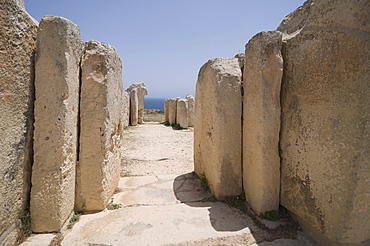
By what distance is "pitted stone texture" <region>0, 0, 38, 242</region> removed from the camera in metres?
1.80

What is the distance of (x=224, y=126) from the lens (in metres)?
2.91

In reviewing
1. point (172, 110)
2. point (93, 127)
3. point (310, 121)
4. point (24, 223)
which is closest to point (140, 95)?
point (172, 110)

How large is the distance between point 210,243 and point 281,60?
7.53 ft

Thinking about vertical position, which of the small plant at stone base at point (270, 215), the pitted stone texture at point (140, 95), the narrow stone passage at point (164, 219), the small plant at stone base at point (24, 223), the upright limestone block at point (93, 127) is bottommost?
the narrow stone passage at point (164, 219)

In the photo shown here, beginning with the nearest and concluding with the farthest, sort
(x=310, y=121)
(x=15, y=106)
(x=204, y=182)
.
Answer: (x=15, y=106) → (x=310, y=121) → (x=204, y=182)

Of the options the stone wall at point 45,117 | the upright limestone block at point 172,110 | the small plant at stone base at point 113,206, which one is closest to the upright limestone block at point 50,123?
the stone wall at point 45,117

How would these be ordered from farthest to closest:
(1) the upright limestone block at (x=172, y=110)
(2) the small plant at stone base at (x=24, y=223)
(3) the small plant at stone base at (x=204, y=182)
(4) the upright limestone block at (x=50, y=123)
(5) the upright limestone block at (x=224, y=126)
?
1. (1) the upright limestone block at (x=172, y=110)
2. (3) the small plant at stone base at (x=204, y=182)
3. (5) the upright limestone block at (x=224, y=126)
4. (4) the upright limestone block at (x=50, y=123)
5. (2) the small plant at stone base at (x=24, y=223)

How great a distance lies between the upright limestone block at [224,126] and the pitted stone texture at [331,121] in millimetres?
676

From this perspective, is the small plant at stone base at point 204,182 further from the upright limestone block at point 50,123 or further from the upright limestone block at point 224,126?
the upright limestone block at point 50,123

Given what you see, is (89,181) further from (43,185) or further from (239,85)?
(239,85)

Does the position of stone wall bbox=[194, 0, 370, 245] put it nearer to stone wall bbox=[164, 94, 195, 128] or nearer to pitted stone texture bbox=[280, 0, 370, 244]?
pitted stone texture bbox=[280, 0, 370, 244]

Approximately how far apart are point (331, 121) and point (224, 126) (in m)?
1.26

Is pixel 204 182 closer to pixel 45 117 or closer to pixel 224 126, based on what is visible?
pixel 224 126

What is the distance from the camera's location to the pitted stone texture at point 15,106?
1.80m
